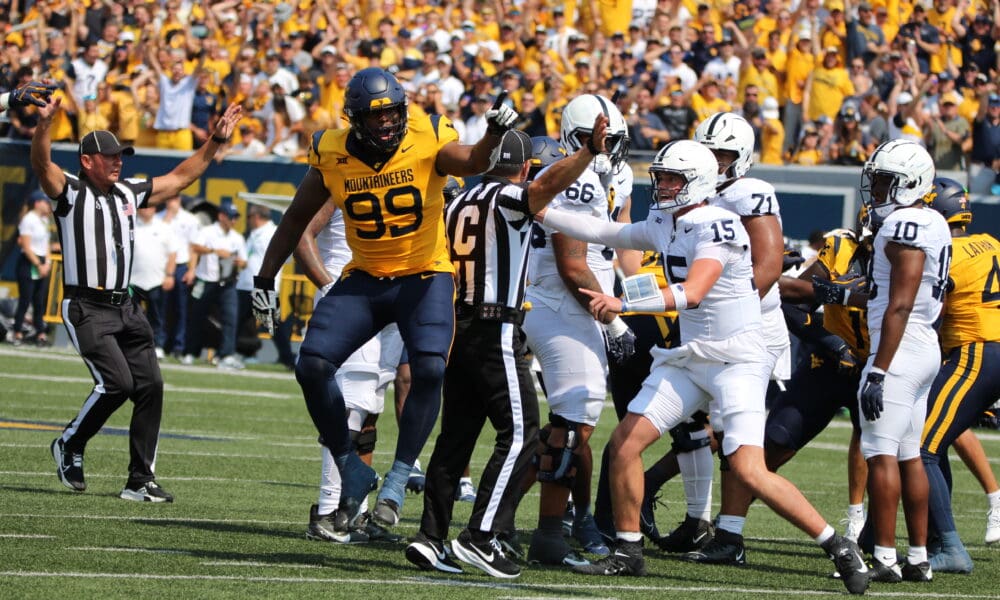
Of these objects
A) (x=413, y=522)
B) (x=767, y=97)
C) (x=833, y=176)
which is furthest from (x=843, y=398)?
(x=767, y=97)

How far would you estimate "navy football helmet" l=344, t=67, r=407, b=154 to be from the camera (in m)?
6.23

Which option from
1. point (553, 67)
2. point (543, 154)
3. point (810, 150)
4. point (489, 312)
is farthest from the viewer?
point (553, 67)

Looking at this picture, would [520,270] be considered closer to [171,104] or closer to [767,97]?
[767,97]

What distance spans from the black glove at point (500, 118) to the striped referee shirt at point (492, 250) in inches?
18.7

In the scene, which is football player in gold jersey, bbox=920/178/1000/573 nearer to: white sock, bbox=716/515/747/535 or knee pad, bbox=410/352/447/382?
white sock, bbox=716/515/747/535

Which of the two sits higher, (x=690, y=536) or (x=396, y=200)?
(x=396, y=200)

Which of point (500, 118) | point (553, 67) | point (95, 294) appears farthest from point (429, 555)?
point (553, 67)

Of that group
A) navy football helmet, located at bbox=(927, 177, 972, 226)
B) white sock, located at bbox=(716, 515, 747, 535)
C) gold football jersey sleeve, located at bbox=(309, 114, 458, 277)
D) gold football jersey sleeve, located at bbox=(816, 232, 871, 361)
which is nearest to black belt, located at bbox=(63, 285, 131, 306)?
gold football jersey sleeve, located at bbox=(309, 114, 458, 277)

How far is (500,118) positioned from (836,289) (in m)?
2.20

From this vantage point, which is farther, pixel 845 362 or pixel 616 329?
pixel 845 362

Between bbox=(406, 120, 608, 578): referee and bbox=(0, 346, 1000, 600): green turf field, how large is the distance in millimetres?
181

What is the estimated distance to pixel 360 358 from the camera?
7.93m

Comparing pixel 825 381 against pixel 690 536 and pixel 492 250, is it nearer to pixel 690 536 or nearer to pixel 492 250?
pixel 690 536

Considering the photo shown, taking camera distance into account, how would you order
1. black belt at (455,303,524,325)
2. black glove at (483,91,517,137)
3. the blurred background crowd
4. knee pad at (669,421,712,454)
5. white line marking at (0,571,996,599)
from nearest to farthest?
white line marking at (0,571,996,599)
black glove at (483,91,517,137)
black belt at (455,303,524,325)
knee pad at (669,421,712,454)
the blurred background crowd
